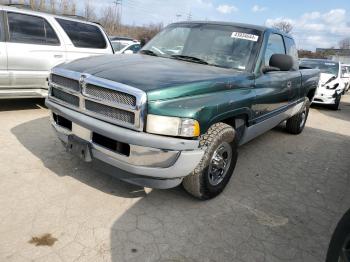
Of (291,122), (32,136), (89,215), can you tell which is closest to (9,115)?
(32,136)

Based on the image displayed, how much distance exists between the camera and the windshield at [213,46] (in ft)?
13.3

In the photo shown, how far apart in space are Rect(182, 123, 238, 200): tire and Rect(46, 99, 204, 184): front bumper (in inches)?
8.3

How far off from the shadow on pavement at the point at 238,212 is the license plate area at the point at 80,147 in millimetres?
572

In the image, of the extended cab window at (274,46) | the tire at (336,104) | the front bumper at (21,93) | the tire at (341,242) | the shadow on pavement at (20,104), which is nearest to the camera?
the tire at (341,242)

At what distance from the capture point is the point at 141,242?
111 inches

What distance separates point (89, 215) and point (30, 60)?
4037 millimetres

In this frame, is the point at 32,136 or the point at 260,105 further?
the point at 32,136

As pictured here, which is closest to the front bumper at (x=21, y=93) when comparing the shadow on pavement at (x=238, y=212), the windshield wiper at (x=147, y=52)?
the shadow on pavement at (x=238, y=212)

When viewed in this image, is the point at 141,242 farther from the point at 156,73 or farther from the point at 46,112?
the point at 46,112

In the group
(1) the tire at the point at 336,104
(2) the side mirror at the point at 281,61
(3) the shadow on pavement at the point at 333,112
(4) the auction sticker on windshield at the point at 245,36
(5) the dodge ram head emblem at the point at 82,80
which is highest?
(4) the auction sticker on windshield at the point at 245,36

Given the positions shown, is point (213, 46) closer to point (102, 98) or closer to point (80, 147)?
point (102, 98)

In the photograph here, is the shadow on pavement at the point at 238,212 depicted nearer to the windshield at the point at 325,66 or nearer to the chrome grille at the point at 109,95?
the chrome grille at the point at 109,95

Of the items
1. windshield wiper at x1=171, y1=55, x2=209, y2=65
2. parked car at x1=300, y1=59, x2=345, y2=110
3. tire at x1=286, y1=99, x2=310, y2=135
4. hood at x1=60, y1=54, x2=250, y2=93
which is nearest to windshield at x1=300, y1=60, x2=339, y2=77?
parked car at x1=300, y1=59, x2=345, y2=110

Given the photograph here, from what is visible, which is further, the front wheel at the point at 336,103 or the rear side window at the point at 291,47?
the front wheel at the point at 336,103
